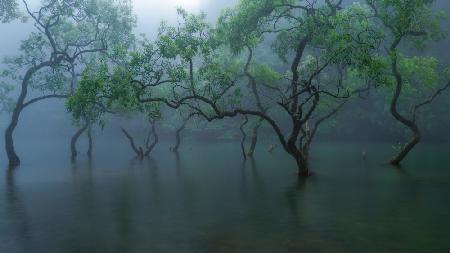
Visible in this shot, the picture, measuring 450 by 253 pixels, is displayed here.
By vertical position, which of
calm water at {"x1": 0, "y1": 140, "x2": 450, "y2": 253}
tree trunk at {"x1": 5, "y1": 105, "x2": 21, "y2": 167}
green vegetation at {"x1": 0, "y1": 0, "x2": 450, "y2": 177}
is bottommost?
calm water at {"x1": 0, "y1": 140, "x2": 450, "y2": 253}

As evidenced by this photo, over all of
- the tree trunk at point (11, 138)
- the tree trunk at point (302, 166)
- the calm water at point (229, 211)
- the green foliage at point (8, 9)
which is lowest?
the calm water at point (229, 211)

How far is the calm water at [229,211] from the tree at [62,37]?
42.4ft

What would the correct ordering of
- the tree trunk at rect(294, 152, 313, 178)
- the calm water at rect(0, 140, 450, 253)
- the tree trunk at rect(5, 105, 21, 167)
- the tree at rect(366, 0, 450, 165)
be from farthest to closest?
the tree trunk at rect(5, 105, 21, 167)
the tree trunk at rect(294, 152, 313, 178)
the tree at rect(366, 0, 450, 165)
the calm water at rect(0, 140, 450, 253)

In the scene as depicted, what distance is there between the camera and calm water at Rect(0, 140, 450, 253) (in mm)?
16344

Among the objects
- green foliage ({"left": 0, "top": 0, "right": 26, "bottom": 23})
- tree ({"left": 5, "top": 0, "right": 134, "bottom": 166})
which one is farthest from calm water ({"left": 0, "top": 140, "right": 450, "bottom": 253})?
green foliage ({"left": 0, "top": 0, "right": 26, "bottom": 23})

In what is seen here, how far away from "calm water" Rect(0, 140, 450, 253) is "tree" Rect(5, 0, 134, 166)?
42.4ft

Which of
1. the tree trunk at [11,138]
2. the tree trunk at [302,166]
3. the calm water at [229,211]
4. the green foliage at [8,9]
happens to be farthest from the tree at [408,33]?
the green foliage at [8,9]

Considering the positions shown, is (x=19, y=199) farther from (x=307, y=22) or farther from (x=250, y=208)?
(x=307, y=22)

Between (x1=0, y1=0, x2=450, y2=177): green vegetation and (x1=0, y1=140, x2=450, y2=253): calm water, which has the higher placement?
(x1=0, y1=0, x2=450, y2=177): green vegetation

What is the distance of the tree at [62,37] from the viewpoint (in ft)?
158

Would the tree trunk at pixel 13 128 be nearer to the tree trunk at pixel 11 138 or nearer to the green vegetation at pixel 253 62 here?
the tree trunk at pixel 11 138

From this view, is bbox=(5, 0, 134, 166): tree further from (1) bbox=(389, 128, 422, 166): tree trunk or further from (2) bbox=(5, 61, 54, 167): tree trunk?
(1) bbox=(389, 128, 422, 166): tree trunk

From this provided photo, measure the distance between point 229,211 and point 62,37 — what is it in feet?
136

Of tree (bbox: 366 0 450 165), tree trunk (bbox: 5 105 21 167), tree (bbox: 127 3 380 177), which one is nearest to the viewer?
tree (bbox: 127 3 380 177)
